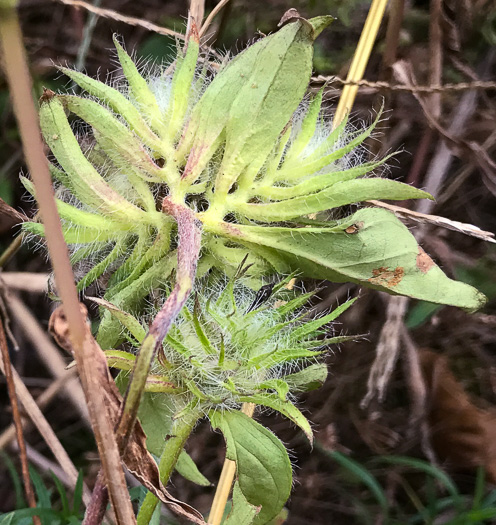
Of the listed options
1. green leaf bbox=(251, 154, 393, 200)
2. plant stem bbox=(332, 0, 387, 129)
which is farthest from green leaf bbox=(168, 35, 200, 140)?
plant stem bbox=(332, 0, 387, 129)

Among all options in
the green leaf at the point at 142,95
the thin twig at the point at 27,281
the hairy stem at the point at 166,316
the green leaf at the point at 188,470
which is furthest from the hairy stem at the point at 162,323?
the thin twig at the point at 27,281

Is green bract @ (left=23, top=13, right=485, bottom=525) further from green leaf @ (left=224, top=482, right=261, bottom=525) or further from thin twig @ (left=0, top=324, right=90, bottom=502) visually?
thin twig @ (left=0, top=324, right=90, bottom=502)

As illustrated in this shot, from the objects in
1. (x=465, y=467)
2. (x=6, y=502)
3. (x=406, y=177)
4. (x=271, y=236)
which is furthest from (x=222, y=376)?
(x=6, y=502)

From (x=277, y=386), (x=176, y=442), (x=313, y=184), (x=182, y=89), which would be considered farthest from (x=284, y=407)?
(x=182, y=89)

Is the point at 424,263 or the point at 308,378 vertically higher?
the point at 424,263

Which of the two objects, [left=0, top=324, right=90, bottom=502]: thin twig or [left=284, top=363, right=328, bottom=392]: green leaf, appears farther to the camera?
[left=0, top=324, right=90, bottom=502]: thin twig

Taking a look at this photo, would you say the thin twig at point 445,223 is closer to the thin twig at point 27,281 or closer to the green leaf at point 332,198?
the green leaf at point 332,198

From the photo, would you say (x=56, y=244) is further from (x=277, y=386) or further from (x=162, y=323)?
(x=277, y=386)
